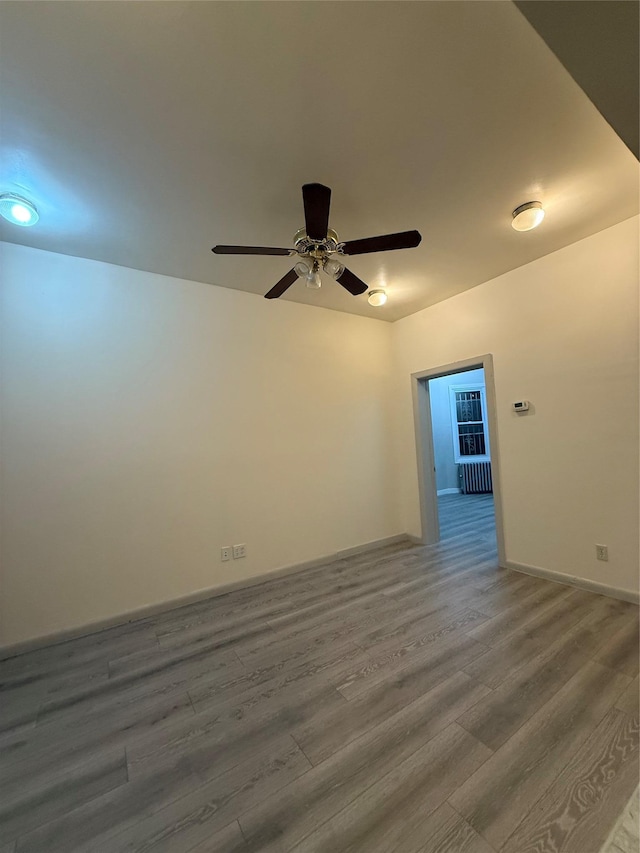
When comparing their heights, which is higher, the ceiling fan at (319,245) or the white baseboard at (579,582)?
the ceiling fan at (319,245)

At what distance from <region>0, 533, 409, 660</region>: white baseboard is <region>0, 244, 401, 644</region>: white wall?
1.7 inches

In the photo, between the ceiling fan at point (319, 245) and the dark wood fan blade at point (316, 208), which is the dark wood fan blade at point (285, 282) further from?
the dark wood fan blade at point (316, 208)

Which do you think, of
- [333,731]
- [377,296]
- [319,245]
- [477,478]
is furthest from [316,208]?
[477,478]

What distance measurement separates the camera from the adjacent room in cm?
118

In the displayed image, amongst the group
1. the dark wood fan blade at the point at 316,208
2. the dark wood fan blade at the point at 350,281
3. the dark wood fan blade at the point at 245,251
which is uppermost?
the dark wood fan blade at the point at 316,208

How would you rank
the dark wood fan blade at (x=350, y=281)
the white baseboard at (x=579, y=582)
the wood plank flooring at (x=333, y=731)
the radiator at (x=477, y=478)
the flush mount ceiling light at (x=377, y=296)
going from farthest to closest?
the radiator at (x=477, y=478), the flush mount ceiling light at (x=377, y=296), the white baseboard at (x=579, y=582), the dark wood fan blade at (x=350, y=281), the wood plank flooring at (x=333, y=731)

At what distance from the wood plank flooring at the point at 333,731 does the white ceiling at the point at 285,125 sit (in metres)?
2.82

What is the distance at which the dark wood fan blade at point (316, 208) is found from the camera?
1.48 meters

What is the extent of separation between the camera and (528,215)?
7.07ft

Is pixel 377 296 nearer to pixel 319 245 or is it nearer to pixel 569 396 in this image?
pixel 319 245

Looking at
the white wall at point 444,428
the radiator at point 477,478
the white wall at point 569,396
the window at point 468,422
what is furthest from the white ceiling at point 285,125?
the radiator at point 477,478

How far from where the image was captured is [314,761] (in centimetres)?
134

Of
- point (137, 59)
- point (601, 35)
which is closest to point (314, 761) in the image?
point (601, 35)

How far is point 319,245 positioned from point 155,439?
205cm
